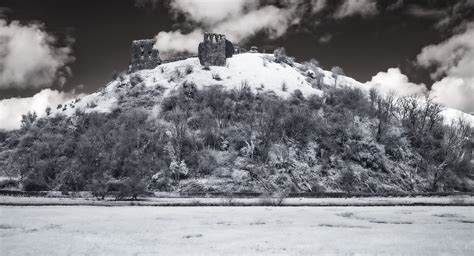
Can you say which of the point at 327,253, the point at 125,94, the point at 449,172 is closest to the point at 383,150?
the point at 449,172

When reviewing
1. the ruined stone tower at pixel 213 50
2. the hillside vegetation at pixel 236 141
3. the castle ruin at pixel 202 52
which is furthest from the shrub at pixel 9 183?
the ruined stone tower at pixel 213 50

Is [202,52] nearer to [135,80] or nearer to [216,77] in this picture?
[216,77]

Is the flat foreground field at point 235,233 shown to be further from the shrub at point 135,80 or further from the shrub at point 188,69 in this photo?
the shrub at point 135,80

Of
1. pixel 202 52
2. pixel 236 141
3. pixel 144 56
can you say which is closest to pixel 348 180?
pixel 236 141

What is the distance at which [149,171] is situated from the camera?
54.3m

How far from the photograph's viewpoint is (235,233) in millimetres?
18500

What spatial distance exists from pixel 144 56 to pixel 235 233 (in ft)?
247

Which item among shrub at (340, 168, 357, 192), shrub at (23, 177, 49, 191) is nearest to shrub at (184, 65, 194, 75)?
shrub at (23, 177, 49, 191)

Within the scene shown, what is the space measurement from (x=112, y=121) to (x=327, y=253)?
6004cm

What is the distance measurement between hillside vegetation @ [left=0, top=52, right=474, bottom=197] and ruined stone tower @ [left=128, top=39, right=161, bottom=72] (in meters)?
6.14

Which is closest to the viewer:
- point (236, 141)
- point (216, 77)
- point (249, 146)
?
point (249, 146)

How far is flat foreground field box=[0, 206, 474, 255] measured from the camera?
14.8 m

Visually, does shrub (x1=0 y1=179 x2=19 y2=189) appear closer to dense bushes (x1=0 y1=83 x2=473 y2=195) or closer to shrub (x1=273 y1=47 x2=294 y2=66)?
Answer: dense bushes (x1=0 y1=83 x2=473 y2=195)

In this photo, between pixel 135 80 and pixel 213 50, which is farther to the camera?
pixel 213 50
